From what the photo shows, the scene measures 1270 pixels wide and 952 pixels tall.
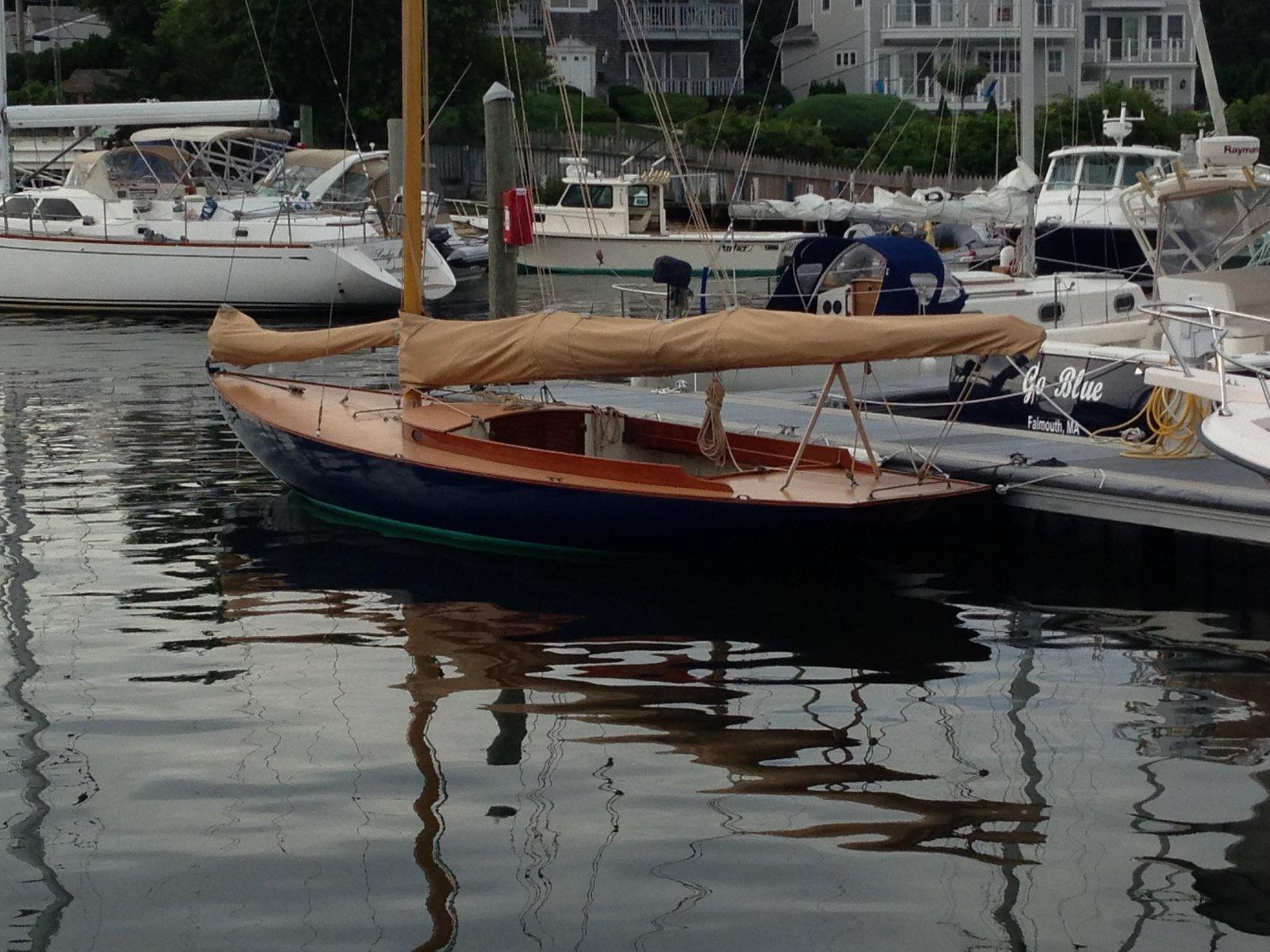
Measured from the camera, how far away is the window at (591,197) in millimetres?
48156

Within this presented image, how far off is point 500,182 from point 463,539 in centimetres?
995

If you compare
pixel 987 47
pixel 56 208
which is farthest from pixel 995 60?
pixel 56 208

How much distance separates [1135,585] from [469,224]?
39.0 meters

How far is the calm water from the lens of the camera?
24.1 feet

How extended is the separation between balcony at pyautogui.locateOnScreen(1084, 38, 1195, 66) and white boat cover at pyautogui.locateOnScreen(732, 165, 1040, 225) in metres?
27.3

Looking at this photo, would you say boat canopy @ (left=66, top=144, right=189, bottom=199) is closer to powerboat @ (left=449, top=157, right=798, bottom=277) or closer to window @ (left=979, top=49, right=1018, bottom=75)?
powerboat @ (left=449, top=157, right=798, bottom=277)

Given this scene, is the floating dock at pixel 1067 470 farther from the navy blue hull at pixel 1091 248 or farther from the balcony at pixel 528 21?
the balcony at pixel 528 21

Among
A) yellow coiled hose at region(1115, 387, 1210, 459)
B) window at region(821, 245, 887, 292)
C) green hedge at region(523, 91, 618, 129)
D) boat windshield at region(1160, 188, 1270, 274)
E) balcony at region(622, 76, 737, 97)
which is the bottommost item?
yellow coiled hose at region(1115, 387, 1210, 459)

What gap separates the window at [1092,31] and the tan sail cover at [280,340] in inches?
2357

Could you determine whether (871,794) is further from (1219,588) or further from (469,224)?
(469,224)

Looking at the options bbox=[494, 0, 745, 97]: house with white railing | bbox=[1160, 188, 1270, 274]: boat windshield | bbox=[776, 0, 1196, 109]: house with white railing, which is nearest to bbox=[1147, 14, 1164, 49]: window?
bbox=[776, 0, 1196, 109]: house with white railing

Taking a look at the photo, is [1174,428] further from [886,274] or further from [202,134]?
[202,134]

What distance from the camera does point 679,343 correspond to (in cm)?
1329

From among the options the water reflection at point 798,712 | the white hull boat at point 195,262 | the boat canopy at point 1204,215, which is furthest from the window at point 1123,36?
the water reflection at point 798,712
